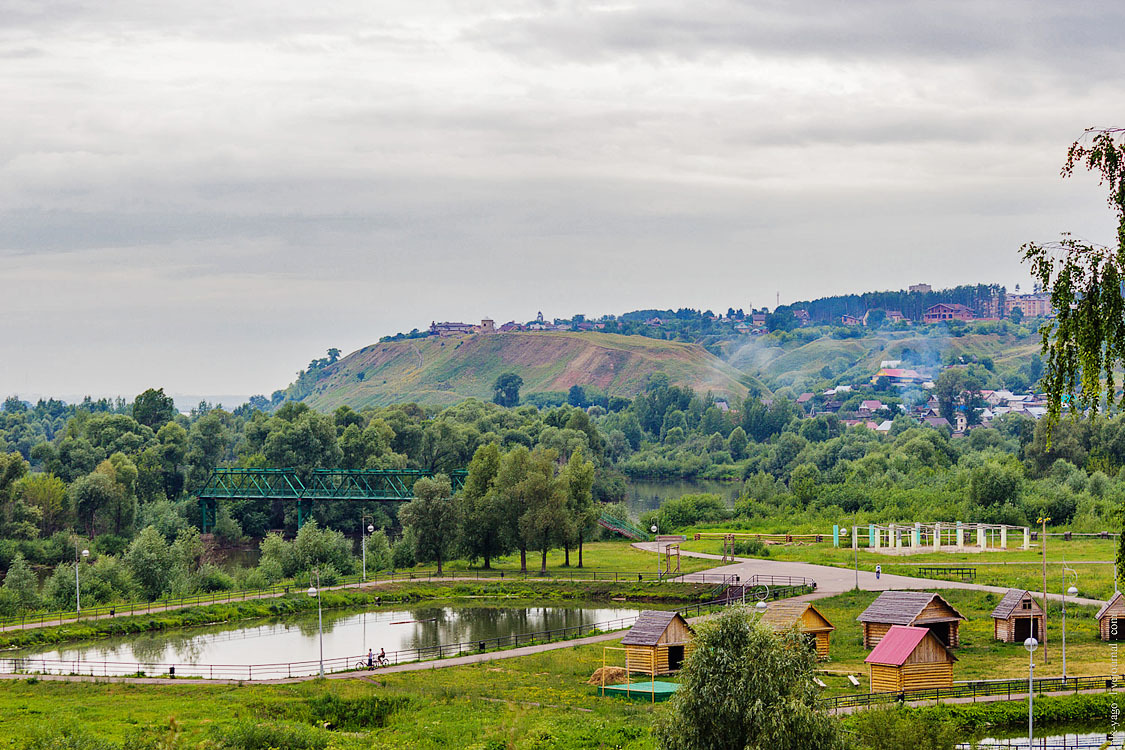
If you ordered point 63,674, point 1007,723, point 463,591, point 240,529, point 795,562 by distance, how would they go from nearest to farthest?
1. point 1007,723
2. point 63,674
3. point 463,591
4. point 795,562
5. point 240,529

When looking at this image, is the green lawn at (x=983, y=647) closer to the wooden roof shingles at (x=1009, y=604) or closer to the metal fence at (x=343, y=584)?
the wooden roof shingles at (x=1009, y=604)

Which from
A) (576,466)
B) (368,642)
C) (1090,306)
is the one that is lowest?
(368,642)

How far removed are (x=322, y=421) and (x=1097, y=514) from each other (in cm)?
7869

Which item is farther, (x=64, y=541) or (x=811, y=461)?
(x=811, y=461)

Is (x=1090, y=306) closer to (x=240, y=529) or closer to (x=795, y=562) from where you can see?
(x=795, y=562)

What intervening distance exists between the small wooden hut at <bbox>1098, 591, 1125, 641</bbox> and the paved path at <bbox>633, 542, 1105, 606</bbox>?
7715mm

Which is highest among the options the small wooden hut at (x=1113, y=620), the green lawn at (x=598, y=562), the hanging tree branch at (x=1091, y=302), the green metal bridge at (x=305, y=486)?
the hanging tree branch at (x=1091, y=302)

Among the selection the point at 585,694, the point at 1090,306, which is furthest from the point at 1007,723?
the point at 1090,306

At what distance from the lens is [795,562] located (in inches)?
3376

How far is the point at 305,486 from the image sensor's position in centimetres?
12544

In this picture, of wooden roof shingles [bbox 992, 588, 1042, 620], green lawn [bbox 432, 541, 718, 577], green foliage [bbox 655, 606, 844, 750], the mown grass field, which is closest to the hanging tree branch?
green foliage [bbox 655, 606, 844, 750]

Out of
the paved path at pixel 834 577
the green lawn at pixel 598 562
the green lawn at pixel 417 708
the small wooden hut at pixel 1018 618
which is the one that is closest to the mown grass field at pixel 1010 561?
the paved path at pixel 834 577

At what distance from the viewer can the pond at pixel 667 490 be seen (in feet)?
483

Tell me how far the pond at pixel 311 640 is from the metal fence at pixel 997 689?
70.8 feet
